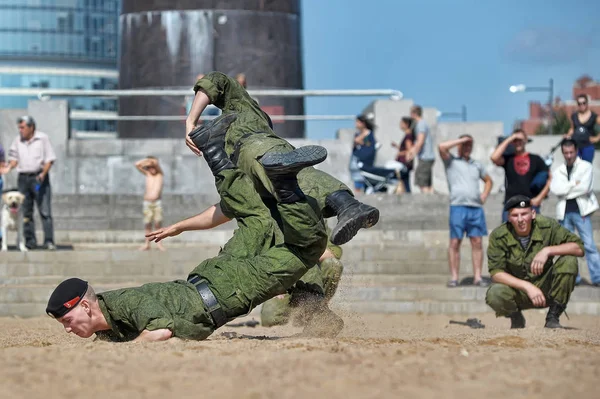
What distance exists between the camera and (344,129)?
22812 mm

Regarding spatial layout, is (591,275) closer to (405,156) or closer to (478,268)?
(478,268)

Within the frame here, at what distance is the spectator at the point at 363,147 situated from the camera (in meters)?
18.5

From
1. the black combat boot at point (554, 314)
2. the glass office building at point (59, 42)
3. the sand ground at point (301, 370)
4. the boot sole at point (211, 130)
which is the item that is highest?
the glass office building at point (59, 42)

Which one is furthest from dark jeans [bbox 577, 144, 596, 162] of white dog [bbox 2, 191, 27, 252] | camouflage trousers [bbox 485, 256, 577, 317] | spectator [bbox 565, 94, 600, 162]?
white dog [bbox 2, 191, 27, 252]

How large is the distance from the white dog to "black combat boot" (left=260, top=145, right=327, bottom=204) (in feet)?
26.2

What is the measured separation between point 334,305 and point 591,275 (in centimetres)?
428

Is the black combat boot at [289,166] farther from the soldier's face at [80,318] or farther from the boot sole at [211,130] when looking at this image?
the soldier's face at [80,318]

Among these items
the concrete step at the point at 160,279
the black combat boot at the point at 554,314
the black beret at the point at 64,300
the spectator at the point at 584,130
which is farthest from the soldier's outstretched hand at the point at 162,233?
the spectator at the point at 584,130

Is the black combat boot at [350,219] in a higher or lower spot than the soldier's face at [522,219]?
higher

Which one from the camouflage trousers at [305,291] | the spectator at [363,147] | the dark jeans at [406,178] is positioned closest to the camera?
the camouflage trousers at [305,291]

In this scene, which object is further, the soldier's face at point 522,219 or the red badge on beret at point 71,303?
the soldier's face at point 522,219

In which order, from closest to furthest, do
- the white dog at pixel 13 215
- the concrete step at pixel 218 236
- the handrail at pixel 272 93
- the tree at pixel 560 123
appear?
the white dog at pixel 13 215 < the concrete step at pixel 218 236 < the handrail at pixel 272 93 < the tree at pixel 560 123

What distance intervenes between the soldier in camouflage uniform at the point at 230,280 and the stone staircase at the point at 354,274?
4608mm

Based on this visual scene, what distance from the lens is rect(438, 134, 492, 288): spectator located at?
13367 millimetres
